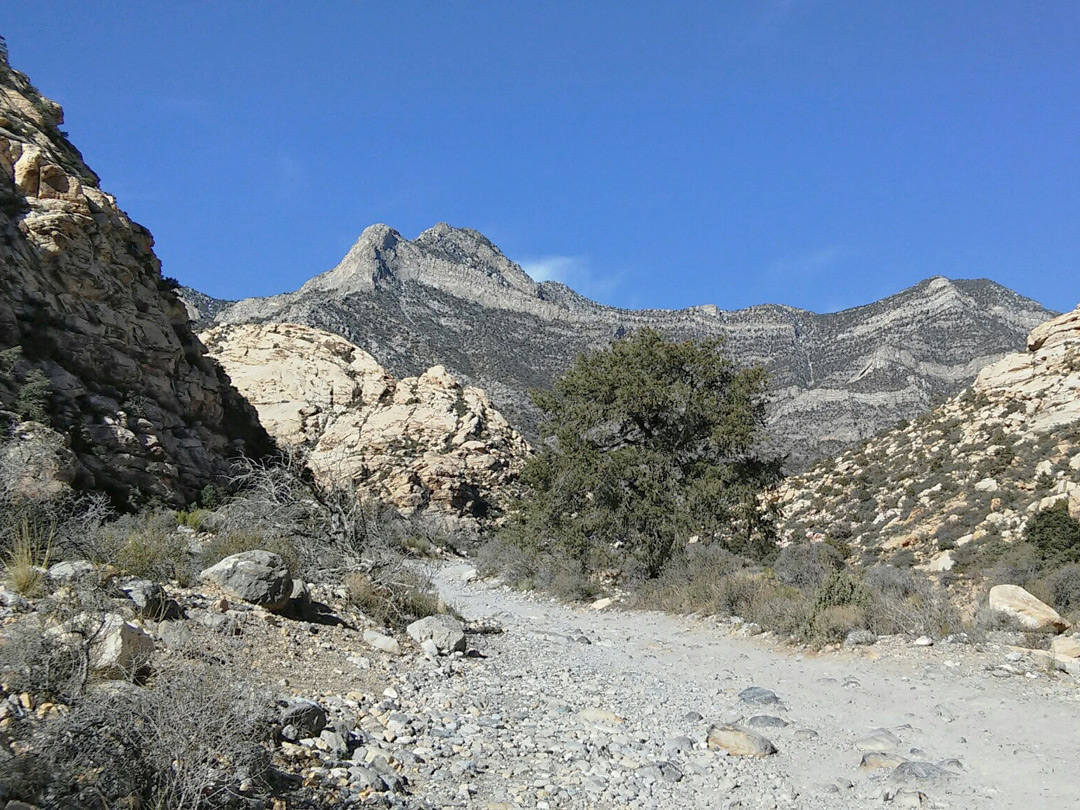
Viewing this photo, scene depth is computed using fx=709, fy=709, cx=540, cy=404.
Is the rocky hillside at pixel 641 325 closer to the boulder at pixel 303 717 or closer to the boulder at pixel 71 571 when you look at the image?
the boulder at pixel 71 571

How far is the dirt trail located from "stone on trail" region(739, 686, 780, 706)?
11 centimetres

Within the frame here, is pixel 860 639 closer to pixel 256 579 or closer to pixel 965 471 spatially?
pixel 256 579

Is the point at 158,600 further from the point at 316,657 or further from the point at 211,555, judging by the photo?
the point at 211,555

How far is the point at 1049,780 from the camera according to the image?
191 inches

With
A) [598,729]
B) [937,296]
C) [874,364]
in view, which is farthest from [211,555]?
[937,296]

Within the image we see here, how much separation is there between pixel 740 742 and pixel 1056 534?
1133 centimetres

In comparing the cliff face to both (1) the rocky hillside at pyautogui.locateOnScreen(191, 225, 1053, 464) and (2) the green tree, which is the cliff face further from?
(1) the rocky hillside at pyautogui.locateOnScreen(191, 225, 1053, 464)

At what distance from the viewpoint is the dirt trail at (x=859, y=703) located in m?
4.93

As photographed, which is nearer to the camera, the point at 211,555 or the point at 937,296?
the point at 211,555

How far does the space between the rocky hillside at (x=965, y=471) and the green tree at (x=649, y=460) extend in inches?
208

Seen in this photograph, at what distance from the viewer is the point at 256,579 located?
7512 mm

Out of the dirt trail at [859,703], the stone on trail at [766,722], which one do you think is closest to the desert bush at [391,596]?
the dirt trail at [859,703]

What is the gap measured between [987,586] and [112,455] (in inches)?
746

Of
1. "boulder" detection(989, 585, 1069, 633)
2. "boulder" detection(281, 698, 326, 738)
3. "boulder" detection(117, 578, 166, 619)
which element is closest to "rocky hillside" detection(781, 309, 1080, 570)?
"boulder" detection(989, 585, 1069, 633)
